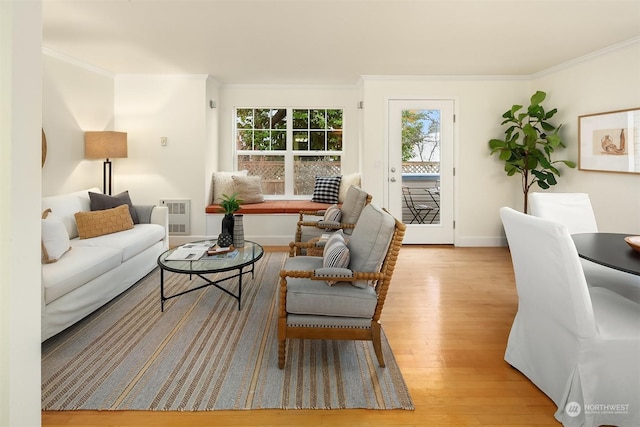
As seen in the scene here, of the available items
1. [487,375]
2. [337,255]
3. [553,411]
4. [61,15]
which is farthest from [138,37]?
[553,411]

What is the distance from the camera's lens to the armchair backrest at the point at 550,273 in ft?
5.19

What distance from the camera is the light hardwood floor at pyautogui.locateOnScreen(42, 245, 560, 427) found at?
66.0 inches

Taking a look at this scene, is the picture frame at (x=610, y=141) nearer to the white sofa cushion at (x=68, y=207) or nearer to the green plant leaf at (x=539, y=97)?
the green plant leaf at (x=539, y=97)

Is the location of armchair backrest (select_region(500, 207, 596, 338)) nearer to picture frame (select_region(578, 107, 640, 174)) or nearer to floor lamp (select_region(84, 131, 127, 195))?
picture frame (select_region(578, 107, 640, 174))

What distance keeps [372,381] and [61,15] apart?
380cm

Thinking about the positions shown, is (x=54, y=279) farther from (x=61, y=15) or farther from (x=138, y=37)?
(x=138, y=37)

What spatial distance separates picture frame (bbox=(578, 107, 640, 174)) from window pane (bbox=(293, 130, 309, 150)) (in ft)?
12.1

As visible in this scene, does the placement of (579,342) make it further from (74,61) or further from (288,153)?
(74,61)

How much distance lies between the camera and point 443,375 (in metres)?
2.05

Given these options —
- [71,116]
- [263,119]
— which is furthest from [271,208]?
[71,116]

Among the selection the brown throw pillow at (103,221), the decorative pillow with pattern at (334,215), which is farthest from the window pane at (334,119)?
the brown throw pillow at (103,221)

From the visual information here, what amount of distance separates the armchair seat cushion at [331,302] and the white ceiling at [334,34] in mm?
2252

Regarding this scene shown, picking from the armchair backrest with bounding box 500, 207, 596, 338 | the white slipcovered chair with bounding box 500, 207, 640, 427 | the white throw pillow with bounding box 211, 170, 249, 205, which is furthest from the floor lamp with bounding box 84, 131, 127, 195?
the white slipcovered chair with bounding box 500, 207, 640, 427

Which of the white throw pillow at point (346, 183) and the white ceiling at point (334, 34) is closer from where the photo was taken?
the white ceiling at point (334, 34)
